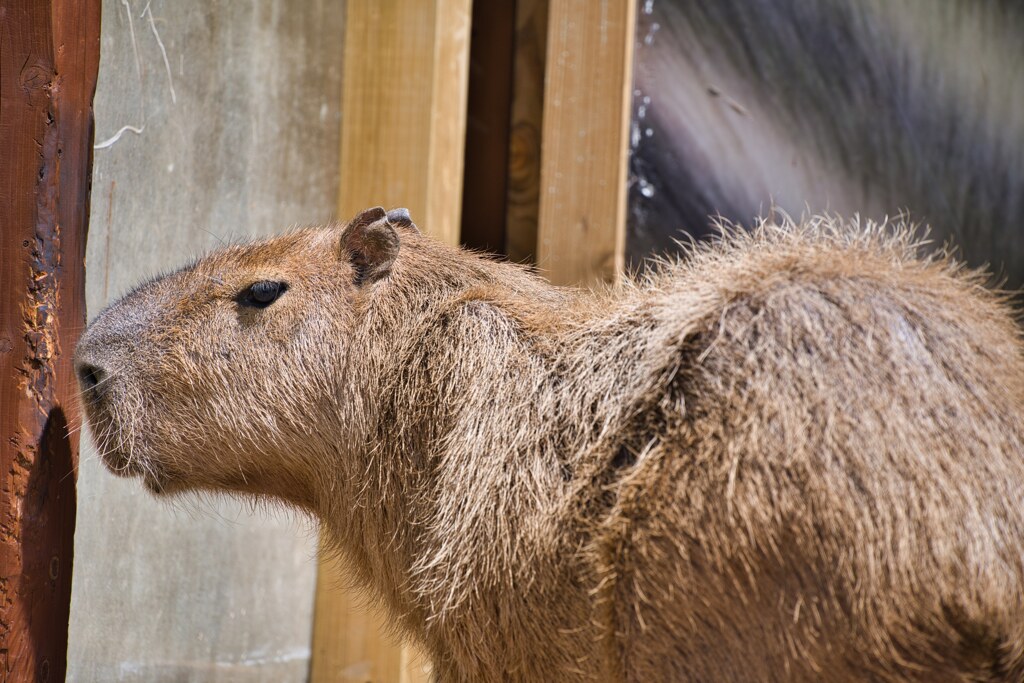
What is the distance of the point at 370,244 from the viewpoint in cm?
241

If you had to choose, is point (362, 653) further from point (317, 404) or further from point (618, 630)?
point (618, 630)

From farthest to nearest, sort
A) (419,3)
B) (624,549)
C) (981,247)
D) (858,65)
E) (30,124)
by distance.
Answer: (981,247) → (858,65) → (419,3) → (30,124) → (624,549)

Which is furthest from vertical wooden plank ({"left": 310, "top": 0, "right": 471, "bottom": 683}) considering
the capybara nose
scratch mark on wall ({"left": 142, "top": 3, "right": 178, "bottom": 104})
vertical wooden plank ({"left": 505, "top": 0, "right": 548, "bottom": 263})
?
the capybara nose

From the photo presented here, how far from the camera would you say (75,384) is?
2.30 metres

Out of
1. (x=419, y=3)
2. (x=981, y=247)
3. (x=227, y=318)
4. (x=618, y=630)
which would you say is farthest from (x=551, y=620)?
(x=981, y=247)

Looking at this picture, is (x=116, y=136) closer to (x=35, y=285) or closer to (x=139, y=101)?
(x=139, y=101)

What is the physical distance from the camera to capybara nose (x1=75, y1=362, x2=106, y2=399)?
2281 mm

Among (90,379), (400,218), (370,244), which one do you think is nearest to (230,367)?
(90,379)

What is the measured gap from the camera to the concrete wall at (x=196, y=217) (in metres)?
2.62

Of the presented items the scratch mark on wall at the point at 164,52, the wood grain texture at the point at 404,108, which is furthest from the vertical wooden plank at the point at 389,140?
the scratch mark on wall at the point at 164,52

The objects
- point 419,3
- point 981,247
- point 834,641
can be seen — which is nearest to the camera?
point 834,641

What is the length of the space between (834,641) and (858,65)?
9.49 ft

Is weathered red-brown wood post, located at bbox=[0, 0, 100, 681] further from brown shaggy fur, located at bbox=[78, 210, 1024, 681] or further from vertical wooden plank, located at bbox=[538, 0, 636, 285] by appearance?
vertical wooden plank, located at bbox=[538, 0, 636, 285]

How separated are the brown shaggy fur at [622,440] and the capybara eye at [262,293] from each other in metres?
0.02
